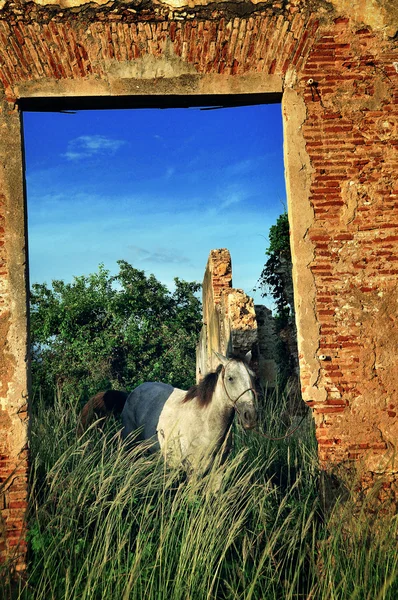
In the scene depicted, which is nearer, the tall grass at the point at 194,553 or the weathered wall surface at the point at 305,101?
the tall grass at the point at 194,553

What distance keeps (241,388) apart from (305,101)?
3058 millimetres

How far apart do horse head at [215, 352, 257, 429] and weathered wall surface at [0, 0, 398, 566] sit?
1.38 m

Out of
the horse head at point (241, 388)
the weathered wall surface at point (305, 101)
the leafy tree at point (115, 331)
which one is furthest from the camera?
the leafy tree at point (115, 331)

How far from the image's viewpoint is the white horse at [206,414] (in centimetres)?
683

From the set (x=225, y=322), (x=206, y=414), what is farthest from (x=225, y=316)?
(x=206, y=414)

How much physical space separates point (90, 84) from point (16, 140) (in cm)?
85

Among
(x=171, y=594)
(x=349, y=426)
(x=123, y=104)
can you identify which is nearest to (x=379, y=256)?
(x=349, y=426)

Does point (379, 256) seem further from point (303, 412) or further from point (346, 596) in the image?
point (303, 412)

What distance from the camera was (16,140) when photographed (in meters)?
5.80

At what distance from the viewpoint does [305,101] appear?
5879mm

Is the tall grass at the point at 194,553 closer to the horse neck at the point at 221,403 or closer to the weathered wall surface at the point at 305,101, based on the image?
the weathered wall surface at the point at 305,101

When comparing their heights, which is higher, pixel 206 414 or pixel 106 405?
pixel 106 405

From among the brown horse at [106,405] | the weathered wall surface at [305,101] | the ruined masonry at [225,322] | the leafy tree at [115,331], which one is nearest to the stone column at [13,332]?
the weathered wall surface at [305,101]

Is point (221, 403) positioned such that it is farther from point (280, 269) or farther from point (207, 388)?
point (280, 269)
